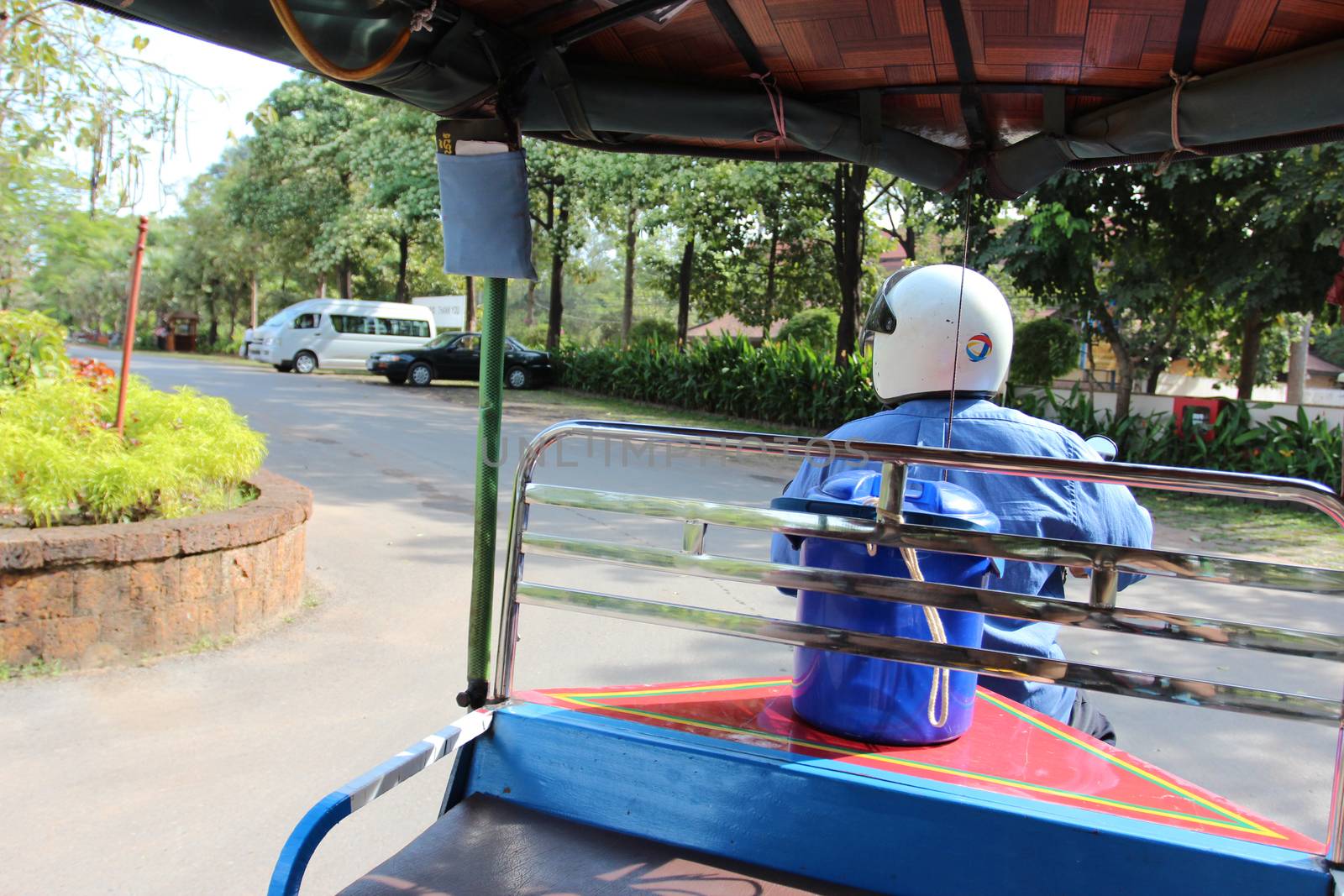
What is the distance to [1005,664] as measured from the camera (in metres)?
1.75

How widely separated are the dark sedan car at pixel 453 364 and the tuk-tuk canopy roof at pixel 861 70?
63.3 ft

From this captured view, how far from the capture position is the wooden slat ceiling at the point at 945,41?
237 centimetres

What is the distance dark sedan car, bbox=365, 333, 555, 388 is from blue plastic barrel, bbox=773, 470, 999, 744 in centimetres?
2029

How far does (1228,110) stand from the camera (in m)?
2.45

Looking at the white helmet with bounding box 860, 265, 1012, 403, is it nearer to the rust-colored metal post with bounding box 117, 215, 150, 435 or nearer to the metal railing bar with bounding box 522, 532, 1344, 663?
the metal railing bar with bounding box 522, 532, 1344, 663

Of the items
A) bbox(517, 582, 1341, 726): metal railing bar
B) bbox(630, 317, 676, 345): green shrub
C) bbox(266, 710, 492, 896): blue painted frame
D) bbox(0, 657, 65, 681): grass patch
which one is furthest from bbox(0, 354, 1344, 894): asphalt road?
bbox(630, 317, 676, 345): green shrub

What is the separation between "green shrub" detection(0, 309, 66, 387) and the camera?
19.8 feet

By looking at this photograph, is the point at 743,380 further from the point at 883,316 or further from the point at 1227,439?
the point at 883,316

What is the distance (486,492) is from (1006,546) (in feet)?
4.39

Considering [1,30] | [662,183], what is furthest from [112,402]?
[662,183]

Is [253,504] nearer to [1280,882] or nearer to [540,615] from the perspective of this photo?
[540,615]

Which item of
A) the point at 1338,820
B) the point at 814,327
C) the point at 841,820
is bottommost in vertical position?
the point at 841,820

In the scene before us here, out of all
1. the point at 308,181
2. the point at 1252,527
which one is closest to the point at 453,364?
the point at 308,181

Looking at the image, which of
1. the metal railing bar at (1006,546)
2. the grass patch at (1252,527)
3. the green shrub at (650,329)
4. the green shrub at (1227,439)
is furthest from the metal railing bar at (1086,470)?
the green shrub at (650,329)
